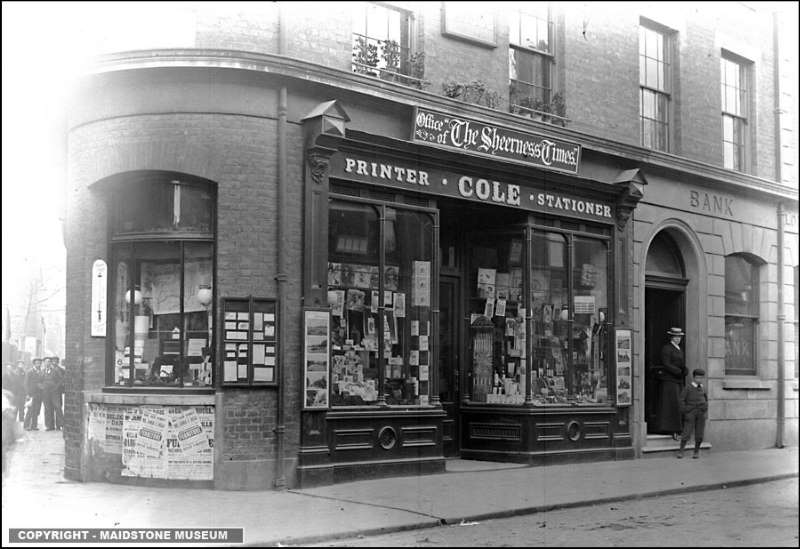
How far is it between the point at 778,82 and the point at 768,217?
9.44 feet

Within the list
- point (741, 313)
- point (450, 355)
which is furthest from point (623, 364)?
point (741, 313)

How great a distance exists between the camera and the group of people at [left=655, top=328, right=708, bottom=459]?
16.9 meters

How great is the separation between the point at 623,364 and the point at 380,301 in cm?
538

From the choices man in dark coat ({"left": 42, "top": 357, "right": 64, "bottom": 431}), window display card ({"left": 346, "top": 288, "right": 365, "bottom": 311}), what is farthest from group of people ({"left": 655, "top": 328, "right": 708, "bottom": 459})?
man in dark coat ({"left": 42, "top": 357, "right": 64, "bottom": 431})

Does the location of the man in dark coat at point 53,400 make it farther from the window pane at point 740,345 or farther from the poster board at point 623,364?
the window pane at point 740,345

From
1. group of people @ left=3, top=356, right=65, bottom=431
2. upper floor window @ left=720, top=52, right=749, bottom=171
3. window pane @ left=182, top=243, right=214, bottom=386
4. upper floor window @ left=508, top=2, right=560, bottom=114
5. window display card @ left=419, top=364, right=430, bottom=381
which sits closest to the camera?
group of people @ left=3, top=356, right=65, bottom=431

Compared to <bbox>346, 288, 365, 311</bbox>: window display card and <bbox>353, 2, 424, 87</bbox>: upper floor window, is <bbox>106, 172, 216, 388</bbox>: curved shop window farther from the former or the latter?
<bbox>353, 2, 424, 87</bbox>: upper floor window

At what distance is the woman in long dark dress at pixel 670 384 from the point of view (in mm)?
18000

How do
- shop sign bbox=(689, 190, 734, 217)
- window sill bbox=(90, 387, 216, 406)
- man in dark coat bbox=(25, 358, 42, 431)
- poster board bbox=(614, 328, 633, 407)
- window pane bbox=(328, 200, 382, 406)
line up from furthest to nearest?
1. shop sign bbox=(689, 190, 734, 217)
2. poster board bbox=(614, 328, 633, 407)
3. window pane bbox=(328, 200, 382, 406)
4. window sill bbox=(90, 387, 216, 406)
5. man in dark coat bbox=(25, 358, 42, 431)

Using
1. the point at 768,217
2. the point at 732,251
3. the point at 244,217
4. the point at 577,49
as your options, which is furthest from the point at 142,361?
the point at 768,217

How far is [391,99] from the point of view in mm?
13508

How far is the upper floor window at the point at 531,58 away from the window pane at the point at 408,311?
3.04 metres

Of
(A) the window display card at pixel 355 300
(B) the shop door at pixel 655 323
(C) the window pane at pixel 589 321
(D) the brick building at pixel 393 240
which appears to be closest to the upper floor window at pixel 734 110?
(D) the brick building at pixel 393 240

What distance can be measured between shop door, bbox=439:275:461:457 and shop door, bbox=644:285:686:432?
4.48 metres
